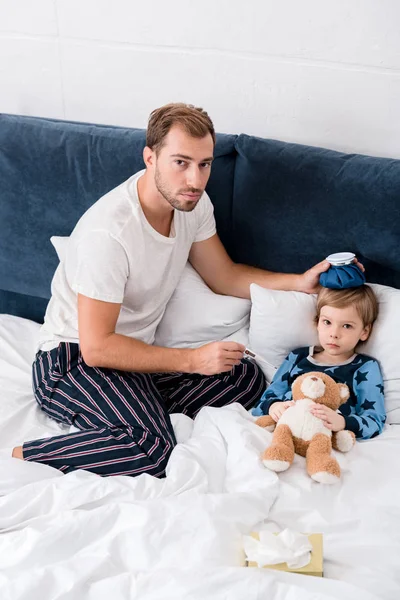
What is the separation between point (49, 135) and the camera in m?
2.40

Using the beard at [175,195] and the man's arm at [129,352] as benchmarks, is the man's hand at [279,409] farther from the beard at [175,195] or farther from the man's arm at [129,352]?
the beard at [175,195]

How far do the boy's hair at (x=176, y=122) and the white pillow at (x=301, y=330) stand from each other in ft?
1.54

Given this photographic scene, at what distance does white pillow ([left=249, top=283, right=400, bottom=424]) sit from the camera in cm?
202

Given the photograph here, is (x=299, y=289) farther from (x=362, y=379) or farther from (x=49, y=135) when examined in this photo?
(x=49, y=135)

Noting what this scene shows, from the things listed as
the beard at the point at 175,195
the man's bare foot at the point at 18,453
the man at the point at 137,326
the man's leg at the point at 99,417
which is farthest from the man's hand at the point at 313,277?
the man's bare foot at the point at 18,453

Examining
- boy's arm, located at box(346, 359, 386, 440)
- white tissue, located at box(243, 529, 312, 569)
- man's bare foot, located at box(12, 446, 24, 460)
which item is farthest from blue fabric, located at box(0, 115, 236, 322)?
white tissue, located at box(243, 529, 312, 569)

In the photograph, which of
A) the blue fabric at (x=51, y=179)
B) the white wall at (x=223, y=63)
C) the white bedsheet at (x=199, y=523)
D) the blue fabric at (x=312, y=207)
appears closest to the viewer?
the white bedsheet at (x=199, y=523)

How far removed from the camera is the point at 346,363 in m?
2.07

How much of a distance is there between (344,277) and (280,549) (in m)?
0.77

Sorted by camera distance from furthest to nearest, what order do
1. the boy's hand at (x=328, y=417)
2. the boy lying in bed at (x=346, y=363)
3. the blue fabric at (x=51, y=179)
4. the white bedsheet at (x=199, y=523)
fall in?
the blue fabric at (x=51, y=179)
the boy lying in bed at (x=346, y=363)
the boy's hand at (x=328, y=417)
the white bedsheet at (x=199, y=523)

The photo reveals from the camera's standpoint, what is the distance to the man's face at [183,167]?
2.02m

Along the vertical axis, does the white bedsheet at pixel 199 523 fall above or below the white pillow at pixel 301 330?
below

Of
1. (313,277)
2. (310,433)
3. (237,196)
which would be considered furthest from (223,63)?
(310,433)

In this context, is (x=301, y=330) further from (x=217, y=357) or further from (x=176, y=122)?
(x=176, y=122)
